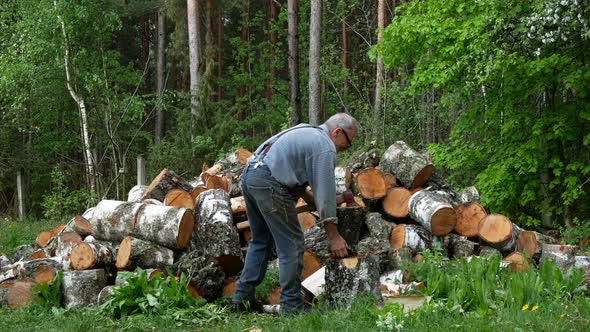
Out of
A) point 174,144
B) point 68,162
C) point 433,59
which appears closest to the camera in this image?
point 433,59

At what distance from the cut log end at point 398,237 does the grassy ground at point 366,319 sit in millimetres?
1469

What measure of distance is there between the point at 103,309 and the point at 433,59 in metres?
7.82

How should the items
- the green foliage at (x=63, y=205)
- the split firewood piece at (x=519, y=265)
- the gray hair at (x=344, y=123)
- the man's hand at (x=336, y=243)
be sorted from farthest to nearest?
1. the green foliage at (x=63, y=205)
2. the split firewood piece at (x=519, y=265)
3. the gray hair at (x=344, y=123)
4. the man's hand at (x=336, y=243)

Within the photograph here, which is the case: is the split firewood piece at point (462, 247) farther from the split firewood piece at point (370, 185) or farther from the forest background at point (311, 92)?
the forest background at point (311, 92)

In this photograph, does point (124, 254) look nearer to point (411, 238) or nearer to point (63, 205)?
point (411, 238)

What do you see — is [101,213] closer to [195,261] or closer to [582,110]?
[195,261]

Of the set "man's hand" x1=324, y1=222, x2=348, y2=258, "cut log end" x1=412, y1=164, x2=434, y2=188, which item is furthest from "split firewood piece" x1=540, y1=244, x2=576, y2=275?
"man's hand" x1=324, y1=222, x2=348, y2=258

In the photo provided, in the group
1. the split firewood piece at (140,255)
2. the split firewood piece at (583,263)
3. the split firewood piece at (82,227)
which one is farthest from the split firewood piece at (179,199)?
the split firewood piece at (583,263)

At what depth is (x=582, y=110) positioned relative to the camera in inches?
436

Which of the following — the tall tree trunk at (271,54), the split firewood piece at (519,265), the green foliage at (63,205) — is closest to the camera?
the split firewood piece at (519,265)

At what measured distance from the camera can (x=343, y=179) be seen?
Result: 7.96 m

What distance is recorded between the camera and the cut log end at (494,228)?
7.46 m

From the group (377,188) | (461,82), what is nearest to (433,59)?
(461,82)

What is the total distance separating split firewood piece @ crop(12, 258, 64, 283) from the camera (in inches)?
Answer: 280
